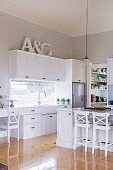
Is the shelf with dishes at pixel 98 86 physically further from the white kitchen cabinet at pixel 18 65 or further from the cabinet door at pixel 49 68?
the white kitchen cabinet at pixel 18 65

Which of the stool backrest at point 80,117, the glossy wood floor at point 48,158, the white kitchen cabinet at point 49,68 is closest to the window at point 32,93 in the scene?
the white kitchen cabinet at point 49,68

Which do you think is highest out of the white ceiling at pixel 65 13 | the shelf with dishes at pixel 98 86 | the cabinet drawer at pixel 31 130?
the white ceiling at pixel 65 13

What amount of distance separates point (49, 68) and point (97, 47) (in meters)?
2.17

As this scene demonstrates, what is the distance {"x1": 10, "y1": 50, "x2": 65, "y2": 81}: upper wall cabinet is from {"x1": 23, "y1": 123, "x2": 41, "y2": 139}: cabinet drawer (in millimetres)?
1423

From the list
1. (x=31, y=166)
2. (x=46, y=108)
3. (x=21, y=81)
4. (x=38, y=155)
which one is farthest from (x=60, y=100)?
(x=31, y=166)

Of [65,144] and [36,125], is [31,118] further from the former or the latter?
[65,144]

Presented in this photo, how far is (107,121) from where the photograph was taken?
516 centimetres

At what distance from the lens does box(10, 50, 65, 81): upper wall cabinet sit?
22.8ft

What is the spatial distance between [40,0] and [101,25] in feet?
8.80

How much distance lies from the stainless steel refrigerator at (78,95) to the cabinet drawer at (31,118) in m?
1.75

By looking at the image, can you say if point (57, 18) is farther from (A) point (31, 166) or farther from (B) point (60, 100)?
(A) point (31, 166)

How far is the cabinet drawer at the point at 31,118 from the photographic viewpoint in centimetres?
687

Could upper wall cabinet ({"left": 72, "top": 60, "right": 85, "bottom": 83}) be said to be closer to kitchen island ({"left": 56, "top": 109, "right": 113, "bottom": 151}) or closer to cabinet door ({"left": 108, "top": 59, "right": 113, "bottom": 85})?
cabinet door ({"left": 108, "top": 59, "right": 113, "bottom": 85})

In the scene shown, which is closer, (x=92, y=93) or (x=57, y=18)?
(x=57, y=18)
